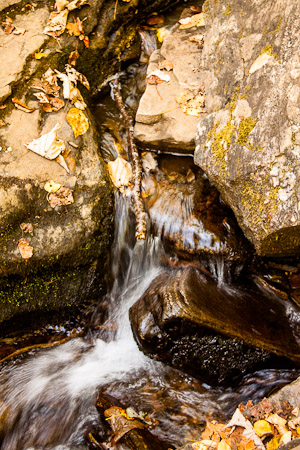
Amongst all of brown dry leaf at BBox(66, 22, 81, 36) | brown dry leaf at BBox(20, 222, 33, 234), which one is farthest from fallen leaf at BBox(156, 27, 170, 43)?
brown dry leaf at BBox(20, 222, 33, 234)

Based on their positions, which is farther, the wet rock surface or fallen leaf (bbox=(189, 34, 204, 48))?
fallen leaf (bbox=(189, 34, 204, 48))

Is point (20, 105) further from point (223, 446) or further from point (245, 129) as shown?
point (223, 446)

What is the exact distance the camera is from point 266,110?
293 cm

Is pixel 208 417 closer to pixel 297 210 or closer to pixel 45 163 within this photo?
pixel 297 210

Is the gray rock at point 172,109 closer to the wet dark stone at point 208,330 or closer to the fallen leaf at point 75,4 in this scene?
the fallen leaf at point 75,4

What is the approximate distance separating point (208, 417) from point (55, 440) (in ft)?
4.74

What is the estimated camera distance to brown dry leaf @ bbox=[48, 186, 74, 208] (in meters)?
3.54

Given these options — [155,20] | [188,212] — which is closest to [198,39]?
[155,20]

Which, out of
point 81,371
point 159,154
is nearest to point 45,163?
point 159,154

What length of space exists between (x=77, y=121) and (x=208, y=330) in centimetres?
253

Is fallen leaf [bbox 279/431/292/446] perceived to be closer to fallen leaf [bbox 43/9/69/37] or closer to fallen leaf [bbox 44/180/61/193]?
A: fallen leaf [bbox 44/180/61/193]

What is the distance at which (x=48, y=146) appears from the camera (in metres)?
3.56

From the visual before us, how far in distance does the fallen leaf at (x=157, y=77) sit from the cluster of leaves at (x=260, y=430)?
351 cm

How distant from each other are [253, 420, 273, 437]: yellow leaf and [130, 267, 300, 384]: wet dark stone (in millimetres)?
870
